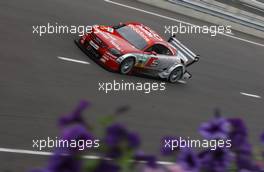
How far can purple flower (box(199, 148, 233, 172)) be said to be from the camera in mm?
2631

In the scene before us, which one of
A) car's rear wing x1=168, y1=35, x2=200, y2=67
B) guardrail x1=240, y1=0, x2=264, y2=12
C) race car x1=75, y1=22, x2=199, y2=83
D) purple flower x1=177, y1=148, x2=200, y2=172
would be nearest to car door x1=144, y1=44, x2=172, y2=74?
race car x1=75, y1=22, x2=199, y2=83

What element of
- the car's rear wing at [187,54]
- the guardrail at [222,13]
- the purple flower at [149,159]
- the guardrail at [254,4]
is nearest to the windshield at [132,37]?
the car's rear wing at [187,54]

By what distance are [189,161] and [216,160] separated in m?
0.15

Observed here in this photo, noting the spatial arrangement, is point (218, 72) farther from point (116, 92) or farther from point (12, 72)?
point (12, 72)

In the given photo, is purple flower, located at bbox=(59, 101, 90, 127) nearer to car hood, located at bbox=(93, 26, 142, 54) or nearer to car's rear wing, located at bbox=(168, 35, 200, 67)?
car hood, located at bbox=(93, 26, 142, 54)

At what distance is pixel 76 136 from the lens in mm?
2281

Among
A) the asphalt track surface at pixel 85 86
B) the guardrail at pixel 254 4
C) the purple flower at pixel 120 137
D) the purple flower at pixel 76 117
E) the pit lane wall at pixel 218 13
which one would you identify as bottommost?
the purple flower at pixel 120 137

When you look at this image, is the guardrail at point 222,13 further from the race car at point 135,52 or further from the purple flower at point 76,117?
the purple flower at point 76,117

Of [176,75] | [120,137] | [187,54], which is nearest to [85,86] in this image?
[176,75]

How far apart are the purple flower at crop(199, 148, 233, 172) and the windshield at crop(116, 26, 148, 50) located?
511 inches

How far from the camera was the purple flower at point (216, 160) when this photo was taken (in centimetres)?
263

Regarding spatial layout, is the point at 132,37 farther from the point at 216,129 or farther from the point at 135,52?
the point at 216,129

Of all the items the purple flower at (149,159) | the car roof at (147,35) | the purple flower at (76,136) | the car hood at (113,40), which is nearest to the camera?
the purple flower at (76,136)

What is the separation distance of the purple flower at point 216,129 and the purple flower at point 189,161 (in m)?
0.13
